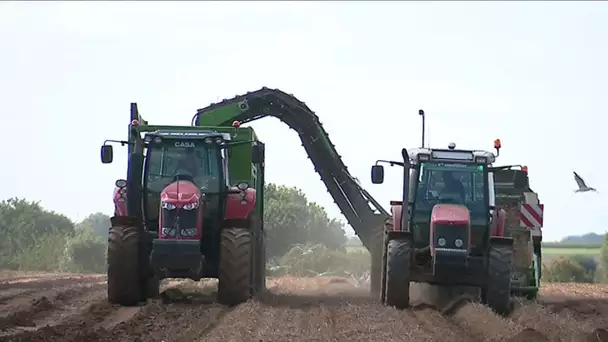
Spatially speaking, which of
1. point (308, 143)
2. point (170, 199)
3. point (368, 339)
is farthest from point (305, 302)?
point (368, 339)

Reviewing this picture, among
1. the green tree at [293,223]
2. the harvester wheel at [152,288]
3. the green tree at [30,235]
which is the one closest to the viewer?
the harvester wheel at [152,288]

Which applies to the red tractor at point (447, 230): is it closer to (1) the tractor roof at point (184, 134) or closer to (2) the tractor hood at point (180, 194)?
(1) the tractor roof at point (184, 134)

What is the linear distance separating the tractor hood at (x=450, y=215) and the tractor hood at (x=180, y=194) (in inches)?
152

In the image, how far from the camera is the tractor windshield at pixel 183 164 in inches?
714

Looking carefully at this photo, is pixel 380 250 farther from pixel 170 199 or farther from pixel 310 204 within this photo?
pixel 310 204


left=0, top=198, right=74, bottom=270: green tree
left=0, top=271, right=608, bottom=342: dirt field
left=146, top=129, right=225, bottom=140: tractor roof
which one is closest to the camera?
left=0, top=271, right=608, bottom=342: dirt field

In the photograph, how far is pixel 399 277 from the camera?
17.1 metres

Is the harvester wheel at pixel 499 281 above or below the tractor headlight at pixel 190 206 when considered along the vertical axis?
below

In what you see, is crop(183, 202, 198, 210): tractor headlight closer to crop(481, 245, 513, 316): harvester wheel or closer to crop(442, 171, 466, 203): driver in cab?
crop(442, 171, 466, 203): driver in cab

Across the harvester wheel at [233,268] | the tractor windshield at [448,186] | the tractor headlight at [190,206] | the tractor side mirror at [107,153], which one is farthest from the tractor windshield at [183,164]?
the tractor windshield at [448,186]

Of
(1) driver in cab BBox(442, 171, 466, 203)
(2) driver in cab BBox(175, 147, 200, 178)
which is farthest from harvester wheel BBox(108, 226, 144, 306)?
(1) driver in cab BBox(442, 171, 466, 203)

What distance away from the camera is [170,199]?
56.2 feet

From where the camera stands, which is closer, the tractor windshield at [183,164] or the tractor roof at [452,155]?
the tractor roof at [452,155]

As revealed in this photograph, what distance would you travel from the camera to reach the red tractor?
17.0 m
